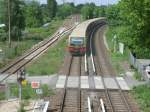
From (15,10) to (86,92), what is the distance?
47863 mm

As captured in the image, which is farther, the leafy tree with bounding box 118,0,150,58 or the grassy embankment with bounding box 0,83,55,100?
the leafy tree with bounding box 118,0,150,58

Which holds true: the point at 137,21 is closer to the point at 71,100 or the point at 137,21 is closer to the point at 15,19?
the point at 71,100

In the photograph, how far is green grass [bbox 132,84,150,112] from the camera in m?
26.8

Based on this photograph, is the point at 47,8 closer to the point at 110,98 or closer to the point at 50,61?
the point at 50,61

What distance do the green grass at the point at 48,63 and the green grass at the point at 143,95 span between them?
9168 millimetres

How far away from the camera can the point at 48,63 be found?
4400cm

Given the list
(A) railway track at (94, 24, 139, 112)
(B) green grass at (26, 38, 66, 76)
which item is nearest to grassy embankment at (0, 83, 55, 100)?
(A) railway track at (94, 24, 139, 112)

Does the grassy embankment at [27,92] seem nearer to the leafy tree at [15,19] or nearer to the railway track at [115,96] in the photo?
the railway track at [115,96]

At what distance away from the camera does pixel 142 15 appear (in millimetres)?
33688

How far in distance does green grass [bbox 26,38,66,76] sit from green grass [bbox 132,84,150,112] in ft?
30.1

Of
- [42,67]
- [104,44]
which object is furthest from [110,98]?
[104,44]

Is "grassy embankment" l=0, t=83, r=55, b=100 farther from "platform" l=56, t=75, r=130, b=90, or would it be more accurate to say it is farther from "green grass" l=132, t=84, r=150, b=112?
"green grass" l=132, t=84, r=150, b=112

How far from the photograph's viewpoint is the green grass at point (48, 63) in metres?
38.8

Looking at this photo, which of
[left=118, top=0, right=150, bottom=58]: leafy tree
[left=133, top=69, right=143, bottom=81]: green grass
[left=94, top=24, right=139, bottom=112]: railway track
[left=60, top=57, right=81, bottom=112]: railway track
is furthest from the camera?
[left=133, top=69, right=143, bottom=81]: green grass
